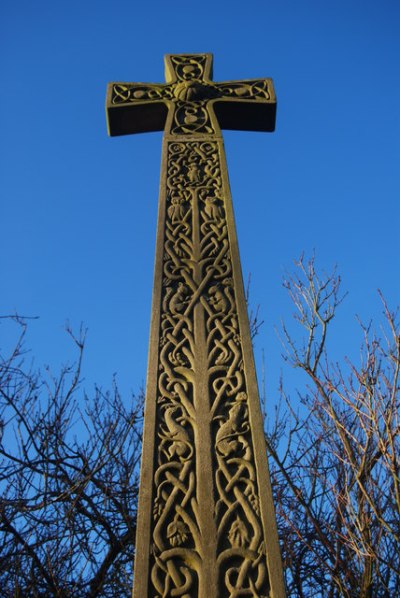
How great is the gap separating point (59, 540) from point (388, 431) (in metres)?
3.37

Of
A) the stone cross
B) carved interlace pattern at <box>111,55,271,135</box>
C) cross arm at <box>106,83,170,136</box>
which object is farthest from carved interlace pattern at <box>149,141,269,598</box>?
cross arm at <box>106,83,170,136</box>

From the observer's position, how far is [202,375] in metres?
2.95

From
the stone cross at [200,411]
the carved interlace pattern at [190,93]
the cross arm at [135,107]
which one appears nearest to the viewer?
the stone cross at [200,411]

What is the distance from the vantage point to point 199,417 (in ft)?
9.07

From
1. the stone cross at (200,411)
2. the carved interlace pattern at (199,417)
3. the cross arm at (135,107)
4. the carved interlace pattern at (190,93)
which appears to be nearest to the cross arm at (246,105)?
the carved interlace pattern at (190,93)

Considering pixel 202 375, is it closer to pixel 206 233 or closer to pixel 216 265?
pixel 216 265

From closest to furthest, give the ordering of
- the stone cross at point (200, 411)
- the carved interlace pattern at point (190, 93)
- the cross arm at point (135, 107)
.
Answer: the stone cross at point (200, 411)
the carved interlace pattern at point (190, 93)
the cross arm at point (135, 107)

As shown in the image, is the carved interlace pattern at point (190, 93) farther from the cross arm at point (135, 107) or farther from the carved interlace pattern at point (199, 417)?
the carved interlace pattern at point (199, 417)

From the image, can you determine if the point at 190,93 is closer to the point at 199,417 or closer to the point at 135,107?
the point at 135,107

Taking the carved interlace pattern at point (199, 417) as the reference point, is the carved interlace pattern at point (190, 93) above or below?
above

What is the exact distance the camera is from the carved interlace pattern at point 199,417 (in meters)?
2.30

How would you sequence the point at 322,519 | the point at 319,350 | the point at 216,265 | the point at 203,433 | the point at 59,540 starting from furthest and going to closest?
the point at 319,350 → the point at 322,519 → the point at 59,540 → the point at 216,265 → the point at 203,433

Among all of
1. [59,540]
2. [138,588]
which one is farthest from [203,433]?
[59,540]

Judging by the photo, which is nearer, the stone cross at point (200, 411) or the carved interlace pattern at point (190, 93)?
the stone cross at point (200, 411)
